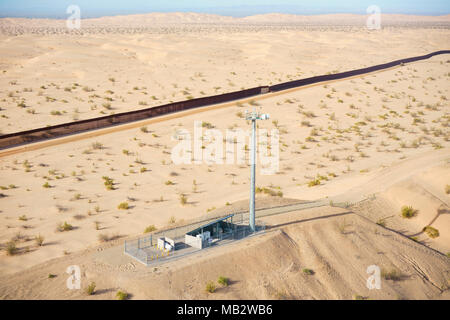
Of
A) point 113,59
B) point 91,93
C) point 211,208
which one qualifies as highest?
point 113,59

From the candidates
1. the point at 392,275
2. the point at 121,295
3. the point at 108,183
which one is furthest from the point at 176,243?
the point at 108,183

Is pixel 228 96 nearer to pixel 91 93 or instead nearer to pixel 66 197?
pixel 91 93

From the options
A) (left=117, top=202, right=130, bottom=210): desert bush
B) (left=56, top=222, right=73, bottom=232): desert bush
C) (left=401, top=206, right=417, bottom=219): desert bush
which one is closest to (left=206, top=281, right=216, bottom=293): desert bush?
(left=56, top=222, right=73, bottom=232): desert bush

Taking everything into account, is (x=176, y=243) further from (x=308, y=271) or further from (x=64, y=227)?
(x=64, y=227)

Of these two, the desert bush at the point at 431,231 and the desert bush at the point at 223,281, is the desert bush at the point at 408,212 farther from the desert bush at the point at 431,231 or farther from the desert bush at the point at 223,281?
the desert bush at the point at 223,281

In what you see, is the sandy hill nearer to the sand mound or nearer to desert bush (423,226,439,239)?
desert bush (423,226,439,239)

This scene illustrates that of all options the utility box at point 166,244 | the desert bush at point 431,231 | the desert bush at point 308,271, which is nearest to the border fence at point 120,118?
the utility box at point 166,244

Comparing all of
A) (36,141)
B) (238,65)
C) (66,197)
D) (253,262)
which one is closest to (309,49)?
(238,65)
